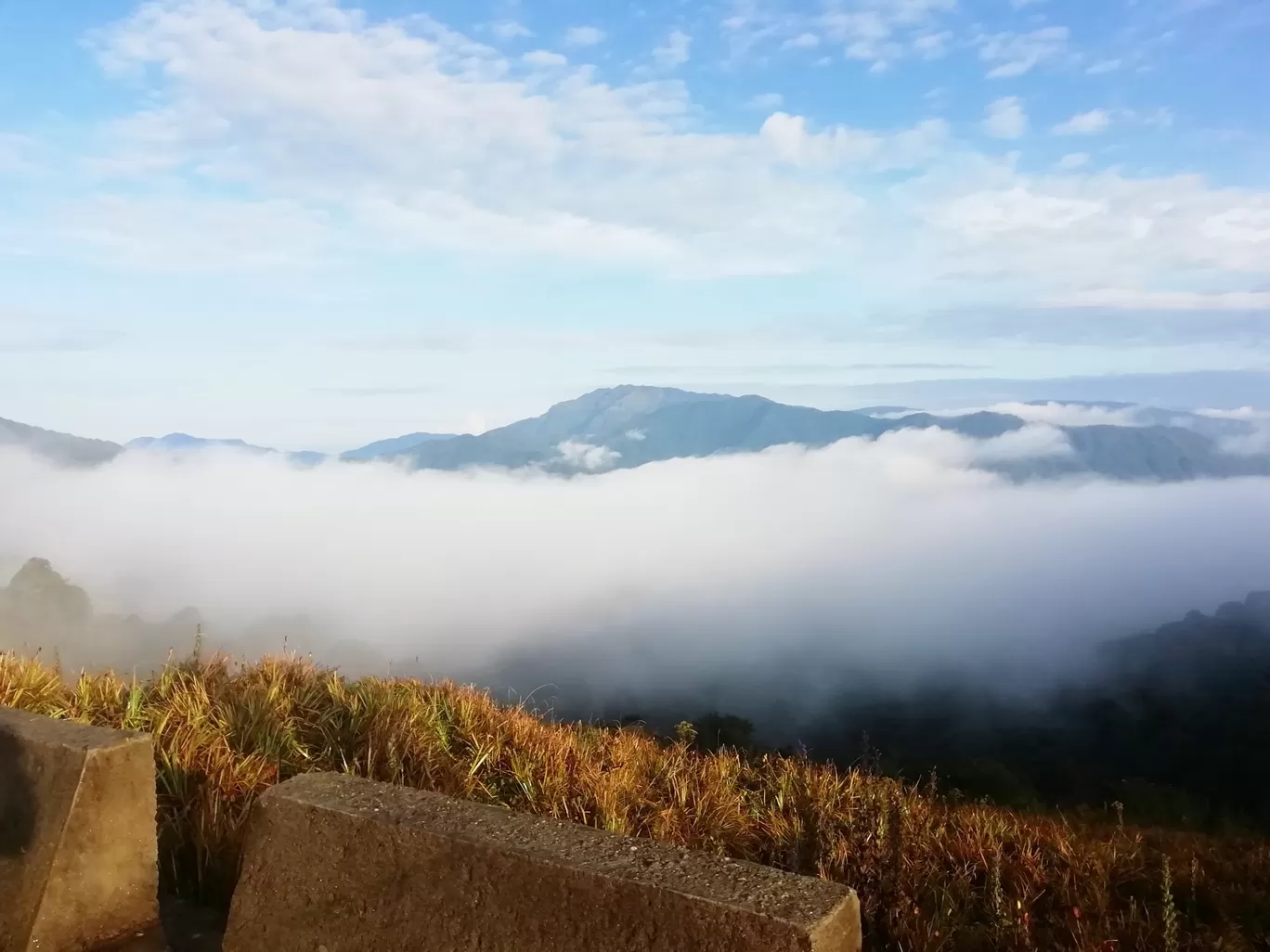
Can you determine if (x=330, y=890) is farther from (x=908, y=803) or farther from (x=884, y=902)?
(x=908, y=803)

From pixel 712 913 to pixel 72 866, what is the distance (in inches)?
89.8

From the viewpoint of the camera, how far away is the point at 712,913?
2.47 meters

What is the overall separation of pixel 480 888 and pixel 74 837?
159cm

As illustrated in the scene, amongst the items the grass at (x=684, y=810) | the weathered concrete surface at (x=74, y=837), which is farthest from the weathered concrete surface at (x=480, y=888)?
the grass at (x=684, y=810)

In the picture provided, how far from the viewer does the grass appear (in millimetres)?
4477

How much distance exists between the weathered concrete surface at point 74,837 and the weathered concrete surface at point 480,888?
2.17ft

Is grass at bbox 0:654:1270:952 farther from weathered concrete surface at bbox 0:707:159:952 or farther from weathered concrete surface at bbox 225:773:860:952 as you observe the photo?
weathered concrete surface at bbox 225:773:860:952

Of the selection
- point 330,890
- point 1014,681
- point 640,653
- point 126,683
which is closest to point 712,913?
point 330,890

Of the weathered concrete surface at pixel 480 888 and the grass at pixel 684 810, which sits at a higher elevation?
the weathered concrete surface at pixel 480 888

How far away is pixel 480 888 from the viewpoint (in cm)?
277

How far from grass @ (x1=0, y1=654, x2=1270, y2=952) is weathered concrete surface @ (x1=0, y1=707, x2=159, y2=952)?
26.0 inches

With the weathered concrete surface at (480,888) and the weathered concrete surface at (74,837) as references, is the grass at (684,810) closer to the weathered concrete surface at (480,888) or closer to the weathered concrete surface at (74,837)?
the weathered concrete surface at (74,837)

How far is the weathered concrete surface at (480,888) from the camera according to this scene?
2.50m

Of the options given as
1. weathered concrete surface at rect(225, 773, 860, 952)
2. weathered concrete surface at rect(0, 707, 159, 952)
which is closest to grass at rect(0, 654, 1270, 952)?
weathered concrete surface at rect(0, 707, 159, 952)
